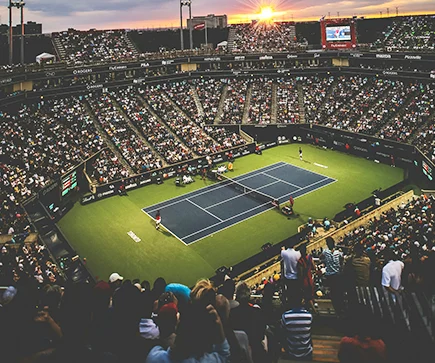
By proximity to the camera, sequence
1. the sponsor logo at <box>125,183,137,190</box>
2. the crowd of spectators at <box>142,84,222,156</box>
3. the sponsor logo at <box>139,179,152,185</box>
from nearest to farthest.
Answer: the sponsor logo at <box>125,183,137,190</box>, the sponsor logo at <box>139,179,152,185</box>, the crowd of spectators at <box>142,84,222,156</box>

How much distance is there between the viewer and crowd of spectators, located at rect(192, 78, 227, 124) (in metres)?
56.4

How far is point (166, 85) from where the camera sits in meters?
61.2

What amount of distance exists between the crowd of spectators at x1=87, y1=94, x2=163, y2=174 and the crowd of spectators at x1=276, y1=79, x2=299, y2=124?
2100 cm

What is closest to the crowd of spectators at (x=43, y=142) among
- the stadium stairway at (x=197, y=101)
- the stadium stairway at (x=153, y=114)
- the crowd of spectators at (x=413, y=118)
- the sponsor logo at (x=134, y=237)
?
the sponsor logo at (x=134, y=237)

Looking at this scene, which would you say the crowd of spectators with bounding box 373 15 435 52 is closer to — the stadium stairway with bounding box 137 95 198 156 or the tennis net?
the tennis net

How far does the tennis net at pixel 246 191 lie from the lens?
115 feet

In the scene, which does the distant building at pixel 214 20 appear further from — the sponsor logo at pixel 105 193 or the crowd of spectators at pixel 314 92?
the sponsor logo at pixel 105 193

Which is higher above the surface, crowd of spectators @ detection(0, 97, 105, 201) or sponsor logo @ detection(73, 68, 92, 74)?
sponsor logo @ detection(73, 68, 92, 74)

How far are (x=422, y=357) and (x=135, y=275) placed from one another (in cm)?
2111

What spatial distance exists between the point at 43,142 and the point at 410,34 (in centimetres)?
5649

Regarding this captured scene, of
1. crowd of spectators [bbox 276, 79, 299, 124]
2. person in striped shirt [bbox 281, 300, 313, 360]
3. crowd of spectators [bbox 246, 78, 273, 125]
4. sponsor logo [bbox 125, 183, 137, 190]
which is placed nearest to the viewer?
person in striped shirt [bbox 281, 300, 313, 360]

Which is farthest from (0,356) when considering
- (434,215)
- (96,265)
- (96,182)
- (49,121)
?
(49,121)

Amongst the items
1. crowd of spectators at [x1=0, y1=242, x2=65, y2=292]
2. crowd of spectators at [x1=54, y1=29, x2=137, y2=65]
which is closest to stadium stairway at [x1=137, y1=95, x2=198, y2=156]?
crowd of spectators at [x1=54, y1=29, x2=137, y2=65]

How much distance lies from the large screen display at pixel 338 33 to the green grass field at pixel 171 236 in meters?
24.1
